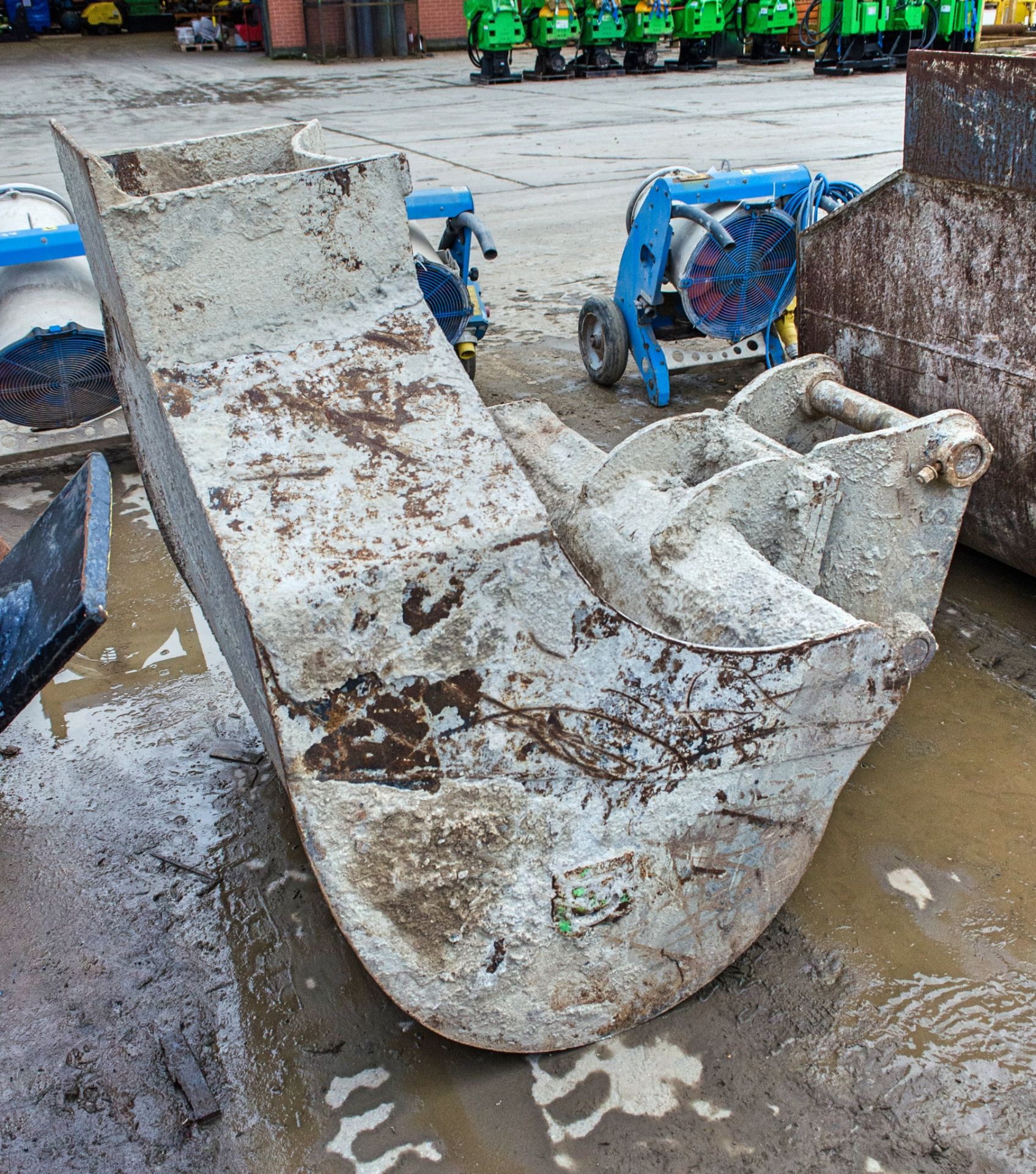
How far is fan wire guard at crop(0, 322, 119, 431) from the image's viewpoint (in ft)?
12.6

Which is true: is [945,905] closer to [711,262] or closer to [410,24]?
[711,262]

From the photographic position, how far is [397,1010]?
78.4 inches

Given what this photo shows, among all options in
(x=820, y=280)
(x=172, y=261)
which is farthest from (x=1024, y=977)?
(x=820, y=280)

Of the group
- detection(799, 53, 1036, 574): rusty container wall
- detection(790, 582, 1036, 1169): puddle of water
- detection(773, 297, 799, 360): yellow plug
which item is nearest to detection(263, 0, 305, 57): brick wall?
detection(773, 297, 799, 360): yellow plug

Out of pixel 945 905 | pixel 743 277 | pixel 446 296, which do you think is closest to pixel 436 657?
pixel 945 905

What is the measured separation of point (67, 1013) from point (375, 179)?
1650 millimetres

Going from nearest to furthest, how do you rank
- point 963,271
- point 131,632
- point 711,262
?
point 963,271 → point 131,632 → point 711,262

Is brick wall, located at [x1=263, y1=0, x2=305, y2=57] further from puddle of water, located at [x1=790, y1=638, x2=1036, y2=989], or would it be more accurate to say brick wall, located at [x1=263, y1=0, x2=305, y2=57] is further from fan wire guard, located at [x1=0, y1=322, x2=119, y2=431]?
puddle of water, located at [x1=790, y1=638, x2=1036, y2=989]

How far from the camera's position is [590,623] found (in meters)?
1.61

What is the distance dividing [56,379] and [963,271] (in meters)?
3.14

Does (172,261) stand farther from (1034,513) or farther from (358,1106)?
(1034,513)

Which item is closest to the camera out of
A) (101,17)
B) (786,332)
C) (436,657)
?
(436,657)

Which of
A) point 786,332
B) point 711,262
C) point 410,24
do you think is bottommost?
point 786,332

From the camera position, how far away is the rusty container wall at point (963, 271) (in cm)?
292
